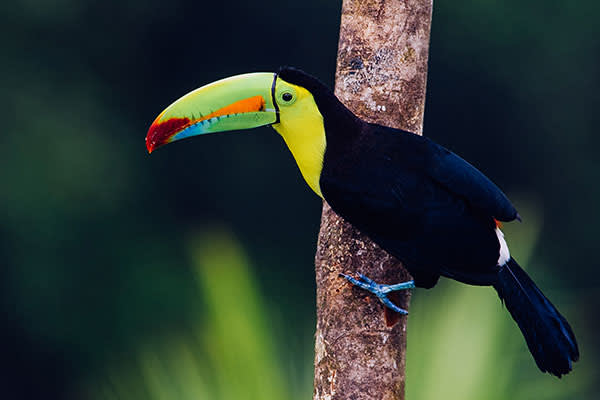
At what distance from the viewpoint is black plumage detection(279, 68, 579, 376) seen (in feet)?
7.34

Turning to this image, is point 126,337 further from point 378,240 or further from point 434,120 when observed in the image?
point 378,240

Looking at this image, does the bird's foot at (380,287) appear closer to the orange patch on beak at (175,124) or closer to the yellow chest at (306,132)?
the yellow chest at (306,132)

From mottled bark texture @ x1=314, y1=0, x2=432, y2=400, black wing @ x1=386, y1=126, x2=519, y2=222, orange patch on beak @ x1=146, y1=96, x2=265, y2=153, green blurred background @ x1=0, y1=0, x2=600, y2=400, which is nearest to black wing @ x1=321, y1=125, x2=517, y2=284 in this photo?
black wing @ x1=386, y1=126, x2=519, y2=222

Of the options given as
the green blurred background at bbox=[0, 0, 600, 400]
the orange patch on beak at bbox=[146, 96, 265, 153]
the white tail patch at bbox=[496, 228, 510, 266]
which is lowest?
the green blurred background at bbox=[0, 0, 600, 400]

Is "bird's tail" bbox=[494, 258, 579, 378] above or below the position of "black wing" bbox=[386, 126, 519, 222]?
below

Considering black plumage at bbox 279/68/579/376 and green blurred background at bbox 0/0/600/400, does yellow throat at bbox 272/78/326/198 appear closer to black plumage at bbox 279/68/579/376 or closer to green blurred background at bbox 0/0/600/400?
black plumage at bbox 279/68/579/376

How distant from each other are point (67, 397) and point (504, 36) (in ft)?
14.5

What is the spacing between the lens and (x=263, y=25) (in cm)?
756

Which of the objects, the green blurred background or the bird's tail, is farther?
the green blurred background

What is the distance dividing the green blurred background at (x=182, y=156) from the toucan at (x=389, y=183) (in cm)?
419

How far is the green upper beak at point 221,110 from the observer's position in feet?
7.42

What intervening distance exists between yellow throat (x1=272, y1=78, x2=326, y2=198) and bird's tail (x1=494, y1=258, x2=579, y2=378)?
0.51 m

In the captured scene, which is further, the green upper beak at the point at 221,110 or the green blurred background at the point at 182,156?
the green blurred background at the point at 182,156

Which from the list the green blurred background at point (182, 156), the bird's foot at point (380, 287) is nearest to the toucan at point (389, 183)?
the bird's foot at point (380, 287)
